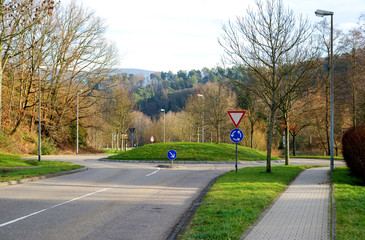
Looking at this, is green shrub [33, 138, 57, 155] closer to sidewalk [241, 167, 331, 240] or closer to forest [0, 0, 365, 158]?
forest [0, 0, 365, 158]

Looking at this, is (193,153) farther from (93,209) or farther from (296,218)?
(296,218)

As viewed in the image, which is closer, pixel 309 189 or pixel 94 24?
pixel 309 189

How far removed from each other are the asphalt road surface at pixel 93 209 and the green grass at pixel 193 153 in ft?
54.4

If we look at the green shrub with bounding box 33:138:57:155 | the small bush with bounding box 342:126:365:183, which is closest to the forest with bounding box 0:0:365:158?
the green shrub with bounding box 33:138:57:155

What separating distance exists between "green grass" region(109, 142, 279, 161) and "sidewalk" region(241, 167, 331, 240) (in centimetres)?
1942

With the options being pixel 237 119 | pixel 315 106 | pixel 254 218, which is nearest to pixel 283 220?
pixel 254 218

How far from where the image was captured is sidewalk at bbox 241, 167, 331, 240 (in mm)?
6605

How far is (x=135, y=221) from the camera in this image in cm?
820

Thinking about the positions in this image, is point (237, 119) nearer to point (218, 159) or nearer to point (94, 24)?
point (218, 159)

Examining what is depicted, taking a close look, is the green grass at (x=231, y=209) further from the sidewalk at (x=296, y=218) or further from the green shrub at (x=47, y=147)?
the green shrub at (x=47, y=147)

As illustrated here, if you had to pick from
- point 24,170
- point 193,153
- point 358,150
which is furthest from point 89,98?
point 358,150

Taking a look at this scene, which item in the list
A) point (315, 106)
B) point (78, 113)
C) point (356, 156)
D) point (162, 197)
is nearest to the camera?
point (162, 197)

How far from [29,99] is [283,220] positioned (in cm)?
3880

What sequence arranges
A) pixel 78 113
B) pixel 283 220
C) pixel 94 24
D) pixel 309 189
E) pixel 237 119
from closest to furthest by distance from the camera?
pixel 283 220 → pixel 309 189 → pixel 237 119 → pixel 94 24 → pixel 78 113
